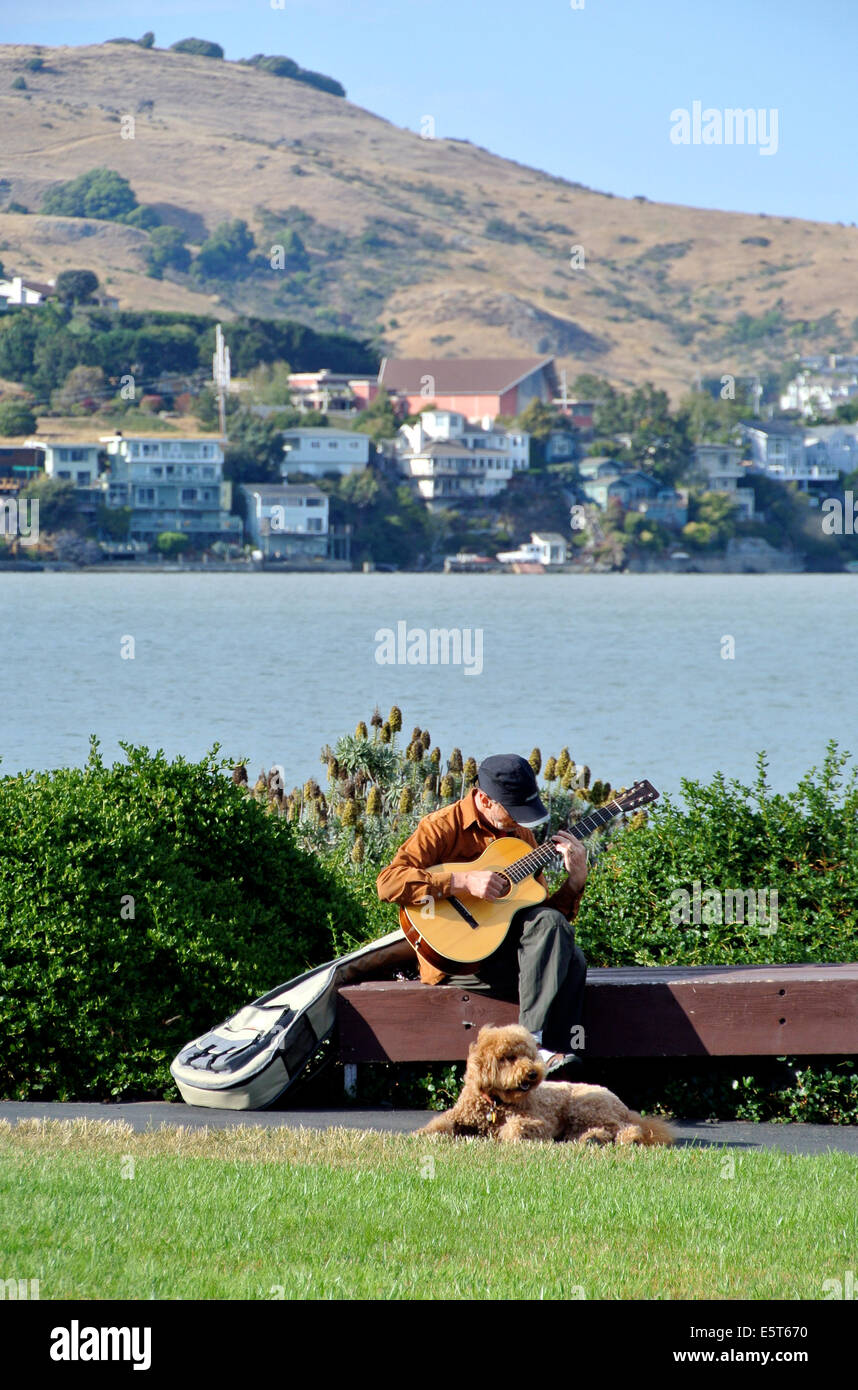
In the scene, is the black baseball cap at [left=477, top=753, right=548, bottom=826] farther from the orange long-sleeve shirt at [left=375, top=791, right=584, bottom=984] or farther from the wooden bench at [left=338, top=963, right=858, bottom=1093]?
the wooden bench at [left=338, top=963, right=858, bottom=1093]

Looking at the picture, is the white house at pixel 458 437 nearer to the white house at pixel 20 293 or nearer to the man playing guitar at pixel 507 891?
the white house at pixel 20 293

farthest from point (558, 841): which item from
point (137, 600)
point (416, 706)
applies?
point (137, 600)

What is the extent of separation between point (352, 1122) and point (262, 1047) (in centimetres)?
47

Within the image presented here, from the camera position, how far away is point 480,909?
7.00m

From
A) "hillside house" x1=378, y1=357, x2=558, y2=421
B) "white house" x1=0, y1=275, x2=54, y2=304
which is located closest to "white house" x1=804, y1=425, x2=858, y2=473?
"hillside house" x1=378, y1=357, x2=558, y2=421

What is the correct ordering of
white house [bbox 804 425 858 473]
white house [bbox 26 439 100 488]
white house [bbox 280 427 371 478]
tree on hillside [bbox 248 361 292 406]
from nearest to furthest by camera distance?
white house [bbox 26 439 100 488]
white house [bbox 280 427 371 478]
tree on hillside [bbox 248 361 292 406]
white house [bbox 804 425 858 473]

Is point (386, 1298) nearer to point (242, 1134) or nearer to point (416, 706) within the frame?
point (242, 1134)

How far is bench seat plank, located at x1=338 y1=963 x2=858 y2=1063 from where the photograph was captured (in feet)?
22.7

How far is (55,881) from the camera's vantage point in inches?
297

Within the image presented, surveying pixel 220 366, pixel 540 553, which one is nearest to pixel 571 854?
pixel 540 553

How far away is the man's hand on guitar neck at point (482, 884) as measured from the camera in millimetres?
6773

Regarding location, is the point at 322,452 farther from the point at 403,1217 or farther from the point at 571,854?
the point at 403,1217

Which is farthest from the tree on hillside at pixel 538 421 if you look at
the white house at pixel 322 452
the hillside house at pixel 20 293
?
the hillside house at pixel 20 293

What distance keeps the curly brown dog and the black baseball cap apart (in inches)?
35.3
